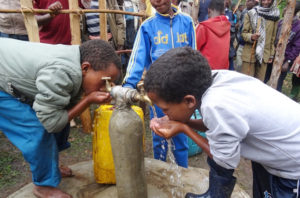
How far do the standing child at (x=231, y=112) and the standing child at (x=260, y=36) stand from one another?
146 inches

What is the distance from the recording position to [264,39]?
4730 millimetres

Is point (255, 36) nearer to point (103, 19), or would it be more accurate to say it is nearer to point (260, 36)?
point (260, 36)

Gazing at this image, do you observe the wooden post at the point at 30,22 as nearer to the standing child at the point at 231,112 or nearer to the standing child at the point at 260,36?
the standing child at the point at 231,112

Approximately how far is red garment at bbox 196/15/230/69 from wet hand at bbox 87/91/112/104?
102 inches

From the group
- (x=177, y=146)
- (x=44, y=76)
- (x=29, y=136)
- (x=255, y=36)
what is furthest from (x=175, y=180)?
(x=255, y=36)

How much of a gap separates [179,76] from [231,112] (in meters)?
0.31

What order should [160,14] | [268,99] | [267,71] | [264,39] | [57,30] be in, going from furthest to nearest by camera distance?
[267,71] → [264,39] → [57,30] → [160,14] → [268,99]

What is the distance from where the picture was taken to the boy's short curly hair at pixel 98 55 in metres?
1.72

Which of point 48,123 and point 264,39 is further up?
point 264,39

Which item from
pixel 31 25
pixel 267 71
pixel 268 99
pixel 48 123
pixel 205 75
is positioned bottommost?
pixel 267 71

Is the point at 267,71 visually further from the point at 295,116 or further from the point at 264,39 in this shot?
the point at 295,116

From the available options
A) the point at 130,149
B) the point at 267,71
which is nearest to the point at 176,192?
the point at 130,149

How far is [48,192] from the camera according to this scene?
1806mm

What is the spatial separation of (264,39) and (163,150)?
3.34m
